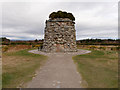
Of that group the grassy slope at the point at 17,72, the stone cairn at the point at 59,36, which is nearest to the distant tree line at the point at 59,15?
the stone cairn at the point at 59,36

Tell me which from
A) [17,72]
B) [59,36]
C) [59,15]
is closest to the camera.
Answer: [17,72]

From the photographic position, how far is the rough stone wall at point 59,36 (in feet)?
56.4

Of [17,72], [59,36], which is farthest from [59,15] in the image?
[17,72]

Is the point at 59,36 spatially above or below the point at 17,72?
above

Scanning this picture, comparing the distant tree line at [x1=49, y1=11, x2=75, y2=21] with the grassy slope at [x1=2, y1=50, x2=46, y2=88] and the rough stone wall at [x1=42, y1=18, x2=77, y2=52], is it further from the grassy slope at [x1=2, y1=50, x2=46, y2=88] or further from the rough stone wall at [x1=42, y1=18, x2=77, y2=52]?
the grassy slope at [x1=2, y1=50, x2=46, y2=88]

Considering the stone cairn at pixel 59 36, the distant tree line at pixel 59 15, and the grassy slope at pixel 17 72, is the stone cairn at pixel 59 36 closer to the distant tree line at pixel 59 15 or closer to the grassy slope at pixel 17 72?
the distant tree line at pixel 59 15

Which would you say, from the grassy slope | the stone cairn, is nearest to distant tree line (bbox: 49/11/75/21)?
the stone cairn

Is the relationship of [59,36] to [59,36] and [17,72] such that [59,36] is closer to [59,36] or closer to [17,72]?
[59,36]

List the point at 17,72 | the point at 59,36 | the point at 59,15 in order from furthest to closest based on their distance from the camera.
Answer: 1. the point at 59,15
2. the point at 59,36
3. the point at 17,72

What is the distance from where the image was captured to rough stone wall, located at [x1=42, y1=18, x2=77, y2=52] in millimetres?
17203

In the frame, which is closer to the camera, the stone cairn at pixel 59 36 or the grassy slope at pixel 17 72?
the grassy slope at pixel 17 72

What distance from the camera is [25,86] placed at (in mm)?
4082

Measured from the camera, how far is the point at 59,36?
56.7ft

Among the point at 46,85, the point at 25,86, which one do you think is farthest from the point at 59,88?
the point at 25,86
